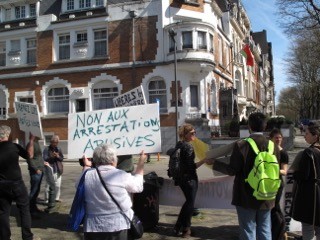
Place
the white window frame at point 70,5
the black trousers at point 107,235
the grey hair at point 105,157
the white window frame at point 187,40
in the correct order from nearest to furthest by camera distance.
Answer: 1. the black trousers at point 107,235
2. the grey hair at point 105,157
3. the white window frame at point 187,40
4. the white window frame at point 70,5

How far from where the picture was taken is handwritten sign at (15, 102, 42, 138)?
7.86 m

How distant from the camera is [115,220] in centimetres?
387

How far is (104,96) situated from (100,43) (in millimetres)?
Result: 3920

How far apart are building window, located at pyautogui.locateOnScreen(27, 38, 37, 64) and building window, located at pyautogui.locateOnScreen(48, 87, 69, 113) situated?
3.11 m

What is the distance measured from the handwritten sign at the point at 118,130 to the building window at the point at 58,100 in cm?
2397

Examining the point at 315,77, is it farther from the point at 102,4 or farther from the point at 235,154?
the point at 235,154

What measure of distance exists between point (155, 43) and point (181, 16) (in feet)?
8.63

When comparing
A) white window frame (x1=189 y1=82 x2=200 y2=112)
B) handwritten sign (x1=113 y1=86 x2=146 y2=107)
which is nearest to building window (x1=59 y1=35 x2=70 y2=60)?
white window frame (x1=189 y1=82 x2=200 y2=112)

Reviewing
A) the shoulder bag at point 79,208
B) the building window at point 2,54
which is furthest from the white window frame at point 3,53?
the shoulder bag at point 79,208

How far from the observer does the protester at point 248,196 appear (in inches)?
183

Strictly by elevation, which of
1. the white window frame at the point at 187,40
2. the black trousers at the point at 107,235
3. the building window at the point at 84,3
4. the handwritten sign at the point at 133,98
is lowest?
the black trousers at the point at 107,235

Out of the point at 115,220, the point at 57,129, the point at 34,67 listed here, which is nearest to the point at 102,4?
the point at 34,67

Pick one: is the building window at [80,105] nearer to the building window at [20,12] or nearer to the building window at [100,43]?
the building window at [100,43]

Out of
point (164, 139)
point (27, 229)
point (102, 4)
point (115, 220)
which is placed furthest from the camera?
point (102, 4)
